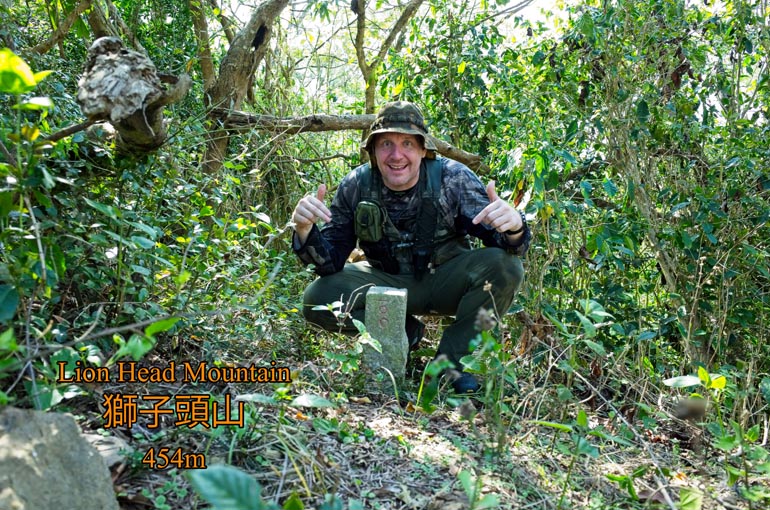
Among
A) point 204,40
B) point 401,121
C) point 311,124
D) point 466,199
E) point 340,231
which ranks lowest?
point 340,231

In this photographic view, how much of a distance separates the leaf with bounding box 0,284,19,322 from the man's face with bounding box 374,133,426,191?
7.31 feet

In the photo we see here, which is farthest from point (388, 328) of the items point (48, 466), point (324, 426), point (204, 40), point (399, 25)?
point (399, 25)

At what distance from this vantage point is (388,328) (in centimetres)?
301

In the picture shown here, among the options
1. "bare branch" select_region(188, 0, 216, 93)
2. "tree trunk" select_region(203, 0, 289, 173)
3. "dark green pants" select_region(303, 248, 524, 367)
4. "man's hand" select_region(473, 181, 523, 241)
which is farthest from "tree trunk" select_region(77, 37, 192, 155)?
"bare branch" select_region(188, 0, 216, 93)

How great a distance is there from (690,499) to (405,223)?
2.12 m

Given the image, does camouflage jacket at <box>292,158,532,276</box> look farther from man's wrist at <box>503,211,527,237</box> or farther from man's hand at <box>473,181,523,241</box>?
man's hand at <box>473,181,523,241</box>

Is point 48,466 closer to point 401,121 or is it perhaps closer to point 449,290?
point 449,290

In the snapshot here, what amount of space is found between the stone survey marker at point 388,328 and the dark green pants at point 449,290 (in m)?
0.26

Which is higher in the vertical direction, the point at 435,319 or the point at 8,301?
the point at 8,301

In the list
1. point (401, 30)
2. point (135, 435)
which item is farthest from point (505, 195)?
point (401, 30)

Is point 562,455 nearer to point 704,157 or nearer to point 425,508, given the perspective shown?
point 425,508

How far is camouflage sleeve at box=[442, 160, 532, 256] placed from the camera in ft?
11.9

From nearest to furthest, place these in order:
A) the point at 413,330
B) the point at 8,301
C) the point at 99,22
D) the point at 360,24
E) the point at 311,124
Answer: the point at 8,301, the point at 413,330, the point at 99,22, the point at 311,124, the point at 360,24

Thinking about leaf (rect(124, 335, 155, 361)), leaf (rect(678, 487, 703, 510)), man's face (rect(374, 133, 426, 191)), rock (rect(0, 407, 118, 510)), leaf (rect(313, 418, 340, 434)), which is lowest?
leaf (rect(678, 487, 703, 510))
